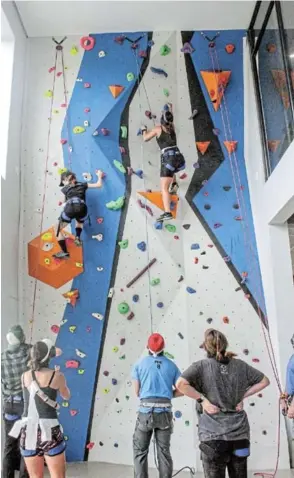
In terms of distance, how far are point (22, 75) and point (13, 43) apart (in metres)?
0.35

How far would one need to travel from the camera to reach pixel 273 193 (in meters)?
4.77

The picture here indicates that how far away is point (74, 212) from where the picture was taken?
5.04 m

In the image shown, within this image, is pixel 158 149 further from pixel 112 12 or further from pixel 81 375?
pixel 81 375

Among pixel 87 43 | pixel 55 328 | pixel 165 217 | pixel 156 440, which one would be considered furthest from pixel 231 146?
pixel 156 440

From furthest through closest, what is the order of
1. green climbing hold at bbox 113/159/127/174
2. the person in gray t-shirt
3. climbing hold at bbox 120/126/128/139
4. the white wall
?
climbing hold at bbox 120/126/128/139, green climbing hold at bbox 113/159/127/174, the white wall, the person in gray t-shirt

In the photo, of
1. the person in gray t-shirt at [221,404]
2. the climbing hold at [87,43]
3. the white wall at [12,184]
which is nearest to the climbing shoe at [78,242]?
the white wall at [12,184]

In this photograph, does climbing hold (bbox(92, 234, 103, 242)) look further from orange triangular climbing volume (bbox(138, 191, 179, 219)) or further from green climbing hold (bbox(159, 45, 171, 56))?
green climbing hold (bbox(159, 45, 171, 56))

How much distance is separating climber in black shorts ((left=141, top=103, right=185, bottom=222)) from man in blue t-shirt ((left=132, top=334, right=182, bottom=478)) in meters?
1.93

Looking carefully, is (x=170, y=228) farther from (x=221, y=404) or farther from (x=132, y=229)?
(x=221, y=404)

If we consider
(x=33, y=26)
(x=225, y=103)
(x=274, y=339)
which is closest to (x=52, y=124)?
(x=33, y=26)

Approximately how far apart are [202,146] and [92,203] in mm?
1289

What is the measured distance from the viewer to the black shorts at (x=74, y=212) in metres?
5.03

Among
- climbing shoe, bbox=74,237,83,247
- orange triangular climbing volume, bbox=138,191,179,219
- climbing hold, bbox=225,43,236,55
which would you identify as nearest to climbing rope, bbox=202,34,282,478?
climbing hold, bbox=225,43,236,55

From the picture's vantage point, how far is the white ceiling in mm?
5453
